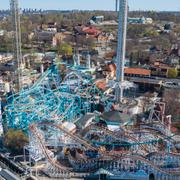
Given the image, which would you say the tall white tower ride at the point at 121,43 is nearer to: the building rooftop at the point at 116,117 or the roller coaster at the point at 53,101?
the roller coaster at the point at 53,101

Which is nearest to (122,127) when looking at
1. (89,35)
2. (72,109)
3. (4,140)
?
(72,109)

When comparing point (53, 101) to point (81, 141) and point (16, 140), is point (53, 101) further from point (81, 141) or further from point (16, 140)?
point (81, 141)

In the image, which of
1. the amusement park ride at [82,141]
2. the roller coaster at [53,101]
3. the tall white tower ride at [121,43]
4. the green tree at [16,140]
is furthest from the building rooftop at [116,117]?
the green tree at [16,140]

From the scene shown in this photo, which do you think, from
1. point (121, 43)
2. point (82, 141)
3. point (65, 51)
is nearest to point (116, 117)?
point (82, 141)

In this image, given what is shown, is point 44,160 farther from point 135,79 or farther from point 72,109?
point 135,79

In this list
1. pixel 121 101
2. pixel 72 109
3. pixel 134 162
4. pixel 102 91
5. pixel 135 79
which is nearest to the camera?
pixel 134 162

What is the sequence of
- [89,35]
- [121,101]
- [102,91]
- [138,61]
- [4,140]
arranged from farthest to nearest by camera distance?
[89,35], [138,61], [102,91], [121,101], [4,140]

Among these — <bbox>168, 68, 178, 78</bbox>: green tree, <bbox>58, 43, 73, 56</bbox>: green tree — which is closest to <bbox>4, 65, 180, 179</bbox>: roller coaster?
<bbox>168, 68, 178, 78</bbox>: green tree
